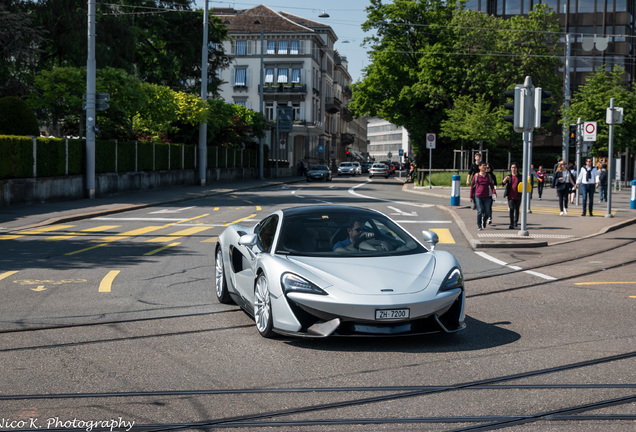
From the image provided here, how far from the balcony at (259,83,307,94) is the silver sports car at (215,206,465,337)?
298 ft

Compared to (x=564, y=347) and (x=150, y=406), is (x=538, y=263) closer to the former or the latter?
(x=564, y=347)

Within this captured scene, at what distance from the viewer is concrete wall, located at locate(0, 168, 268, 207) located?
25906mm

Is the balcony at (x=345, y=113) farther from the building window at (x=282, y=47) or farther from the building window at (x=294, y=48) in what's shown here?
the building window at (x=282, y=47)

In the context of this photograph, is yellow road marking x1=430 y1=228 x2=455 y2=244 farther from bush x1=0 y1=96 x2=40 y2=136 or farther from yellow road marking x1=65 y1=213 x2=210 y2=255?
bush x1=0 y1=96 x2=40 y2=136

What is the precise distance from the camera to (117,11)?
4806cm

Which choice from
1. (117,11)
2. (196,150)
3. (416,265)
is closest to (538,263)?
(416,265)

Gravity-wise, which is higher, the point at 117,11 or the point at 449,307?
the point at 117,11

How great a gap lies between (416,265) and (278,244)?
1.39 metres

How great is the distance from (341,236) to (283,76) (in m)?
93.0

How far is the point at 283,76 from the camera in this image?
99.6m

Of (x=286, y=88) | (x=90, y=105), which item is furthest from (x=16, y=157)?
(x=286, y=88)

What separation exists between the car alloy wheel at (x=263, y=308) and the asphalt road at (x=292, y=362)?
17 cm

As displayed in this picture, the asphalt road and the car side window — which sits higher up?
the car side window

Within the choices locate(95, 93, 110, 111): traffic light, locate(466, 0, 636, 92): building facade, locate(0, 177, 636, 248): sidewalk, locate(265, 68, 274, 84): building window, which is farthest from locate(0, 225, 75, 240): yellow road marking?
locate(265, 68, 274, 84): building window
